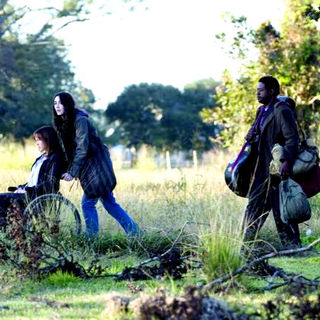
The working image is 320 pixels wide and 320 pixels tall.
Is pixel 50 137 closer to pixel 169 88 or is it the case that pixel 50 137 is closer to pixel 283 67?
pixel 283 67

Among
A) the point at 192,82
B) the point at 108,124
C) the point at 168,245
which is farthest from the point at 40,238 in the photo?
the point at 192,82

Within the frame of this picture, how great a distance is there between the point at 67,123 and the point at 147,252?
78.9 inches

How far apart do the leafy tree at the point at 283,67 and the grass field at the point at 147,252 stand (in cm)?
403

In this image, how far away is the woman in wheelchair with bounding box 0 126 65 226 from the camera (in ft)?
29.6

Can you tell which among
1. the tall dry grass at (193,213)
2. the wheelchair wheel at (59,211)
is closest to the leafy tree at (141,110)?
the tall dry grass at (193,213)

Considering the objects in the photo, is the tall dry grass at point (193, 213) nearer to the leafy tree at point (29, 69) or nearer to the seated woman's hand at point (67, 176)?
the seated woman's hand at point (67, 176)

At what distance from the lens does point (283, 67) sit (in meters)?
18.2

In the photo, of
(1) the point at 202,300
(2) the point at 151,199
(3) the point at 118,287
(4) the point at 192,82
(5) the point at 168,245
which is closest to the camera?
(1) the point at 202,300

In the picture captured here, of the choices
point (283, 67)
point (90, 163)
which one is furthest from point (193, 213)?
point (283, 67)

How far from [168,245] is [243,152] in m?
1.23

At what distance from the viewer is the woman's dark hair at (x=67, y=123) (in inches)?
360

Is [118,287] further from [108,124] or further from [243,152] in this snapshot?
[108,124]

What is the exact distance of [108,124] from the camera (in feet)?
231

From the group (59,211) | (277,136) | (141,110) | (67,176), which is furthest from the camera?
(141,110)
